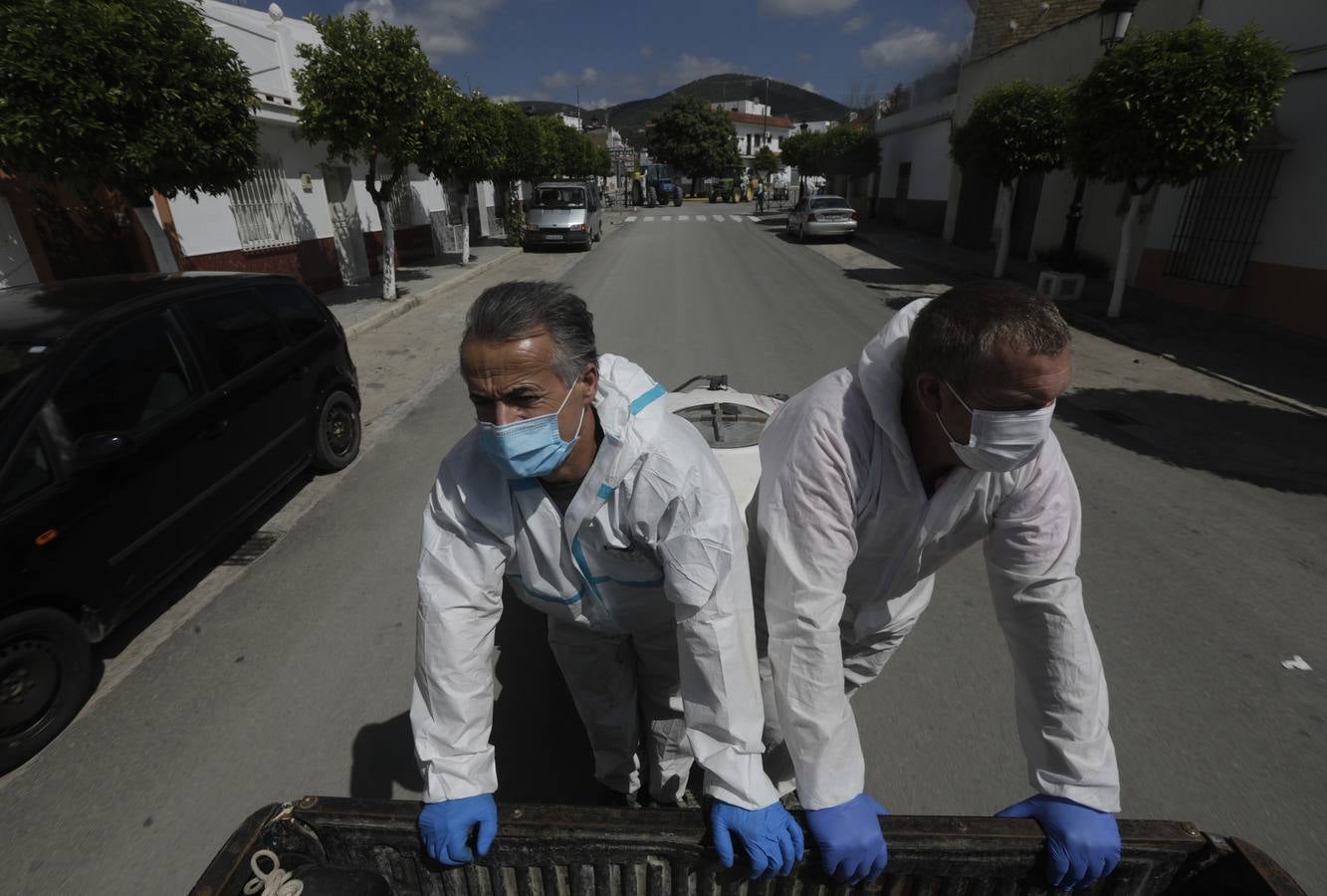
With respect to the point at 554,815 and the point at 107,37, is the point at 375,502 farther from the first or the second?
the point at 107,37

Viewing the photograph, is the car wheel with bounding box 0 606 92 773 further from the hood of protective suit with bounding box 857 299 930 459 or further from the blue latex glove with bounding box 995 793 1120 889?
the blue latex glove with bounding box 995 793 1120 889

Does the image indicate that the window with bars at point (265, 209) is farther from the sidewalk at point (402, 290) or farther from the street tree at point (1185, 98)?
the street tree at point (1185, 98)

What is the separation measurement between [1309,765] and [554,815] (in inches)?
122

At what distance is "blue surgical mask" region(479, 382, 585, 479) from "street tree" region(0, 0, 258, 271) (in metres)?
7.14

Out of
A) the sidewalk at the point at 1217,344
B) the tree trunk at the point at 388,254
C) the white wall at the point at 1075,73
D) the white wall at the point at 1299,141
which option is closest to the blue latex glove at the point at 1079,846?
the sidewalk at the point at 1217,344

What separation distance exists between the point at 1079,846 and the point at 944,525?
2.59 ft

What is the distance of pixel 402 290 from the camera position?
1376cm

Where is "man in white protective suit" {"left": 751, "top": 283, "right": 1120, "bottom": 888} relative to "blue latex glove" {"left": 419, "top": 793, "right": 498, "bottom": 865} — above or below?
above

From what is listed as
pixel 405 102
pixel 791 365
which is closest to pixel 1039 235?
pixel 791 365

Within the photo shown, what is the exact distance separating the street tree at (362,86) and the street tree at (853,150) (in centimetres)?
2445

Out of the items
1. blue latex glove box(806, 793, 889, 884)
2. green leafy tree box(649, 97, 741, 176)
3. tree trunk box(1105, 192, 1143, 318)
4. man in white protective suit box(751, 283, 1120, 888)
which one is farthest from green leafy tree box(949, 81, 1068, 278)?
green leafy tree box(649, 97, 741, 176)

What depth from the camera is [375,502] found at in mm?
4871

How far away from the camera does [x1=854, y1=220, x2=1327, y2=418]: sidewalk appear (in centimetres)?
704

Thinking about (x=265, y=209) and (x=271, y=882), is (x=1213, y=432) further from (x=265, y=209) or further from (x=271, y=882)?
(x=265, y=209)
